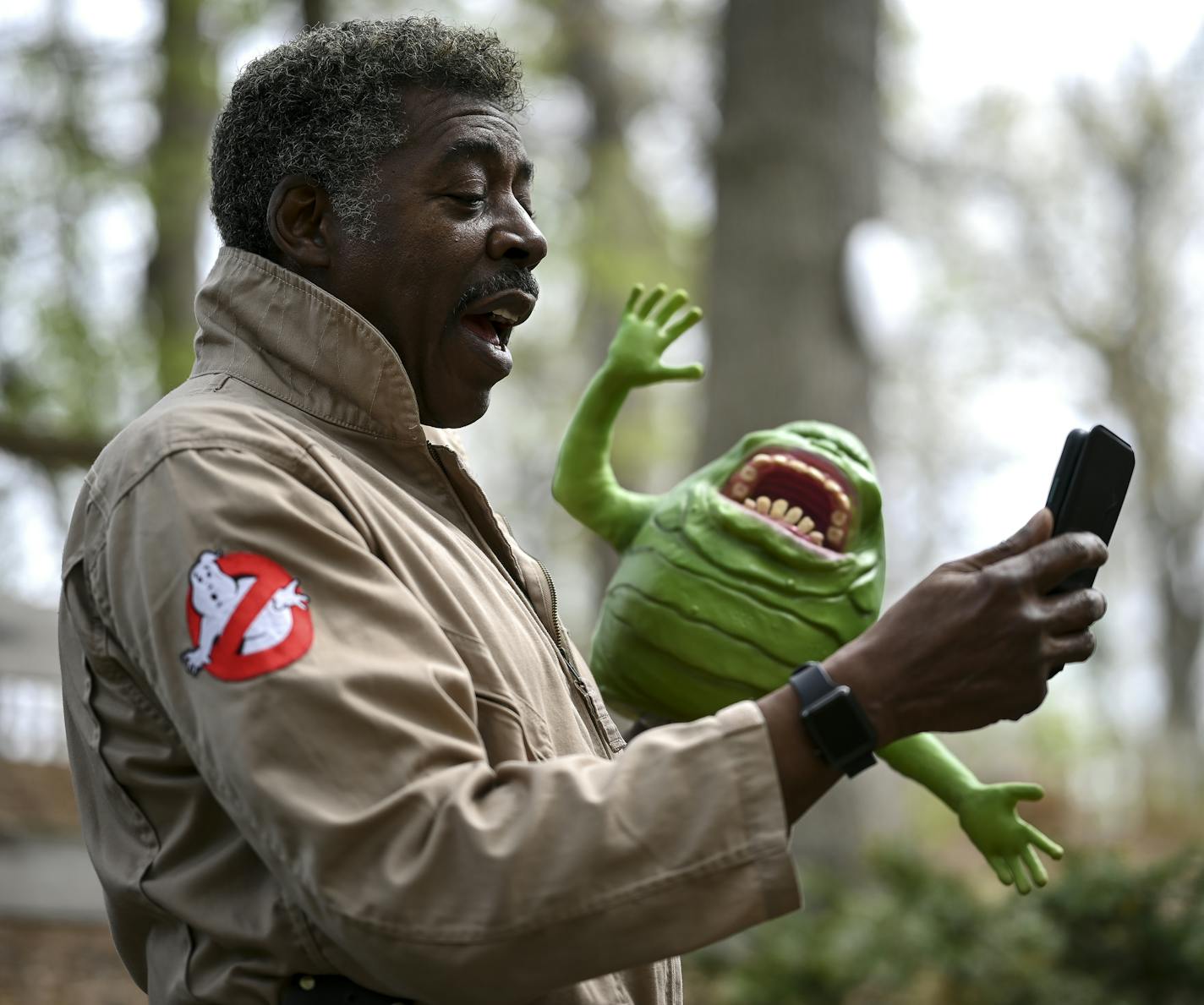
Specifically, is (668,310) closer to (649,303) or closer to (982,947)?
(649,303)

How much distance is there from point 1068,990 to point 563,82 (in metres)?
9.44

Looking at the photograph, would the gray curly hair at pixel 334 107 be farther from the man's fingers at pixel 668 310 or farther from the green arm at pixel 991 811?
the green arm at pixel 991 811

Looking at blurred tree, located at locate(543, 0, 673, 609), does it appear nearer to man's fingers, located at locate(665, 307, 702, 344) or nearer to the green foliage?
the green foliage

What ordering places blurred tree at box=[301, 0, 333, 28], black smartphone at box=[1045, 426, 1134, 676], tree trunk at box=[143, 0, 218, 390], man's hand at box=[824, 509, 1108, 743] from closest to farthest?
man's hand at box=[824, 509, 1108, 743] < black smartphone at box=[1045, 426, 1134, 676] < blurred tree at box=[301, 0, 333, 28] < tree trunk at box=[143, 0, 218, 390]

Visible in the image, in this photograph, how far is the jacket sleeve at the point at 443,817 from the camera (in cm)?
150

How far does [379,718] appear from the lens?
5.08 ft

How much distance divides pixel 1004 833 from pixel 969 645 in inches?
35.9

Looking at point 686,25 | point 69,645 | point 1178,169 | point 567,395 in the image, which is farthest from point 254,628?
point 1178,169

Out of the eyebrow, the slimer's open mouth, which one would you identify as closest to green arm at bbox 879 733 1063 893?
the slimer's open mouth

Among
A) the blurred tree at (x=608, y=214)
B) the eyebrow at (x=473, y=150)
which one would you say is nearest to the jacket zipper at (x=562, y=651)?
the eyebrow at (x=473, y=150)

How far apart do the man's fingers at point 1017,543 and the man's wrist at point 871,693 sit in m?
0.19

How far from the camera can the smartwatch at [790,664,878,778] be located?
1.56 metres

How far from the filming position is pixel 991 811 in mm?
2414

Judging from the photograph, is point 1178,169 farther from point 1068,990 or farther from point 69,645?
point 69,645
